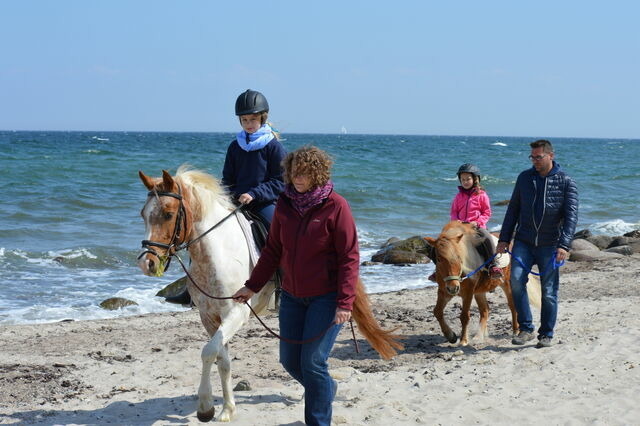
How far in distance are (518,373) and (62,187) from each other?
2509 cm

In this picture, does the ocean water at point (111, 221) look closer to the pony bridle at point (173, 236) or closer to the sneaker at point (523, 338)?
the pony bridle at point (173, 236)

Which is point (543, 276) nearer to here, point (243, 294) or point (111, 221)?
point (243, 294)

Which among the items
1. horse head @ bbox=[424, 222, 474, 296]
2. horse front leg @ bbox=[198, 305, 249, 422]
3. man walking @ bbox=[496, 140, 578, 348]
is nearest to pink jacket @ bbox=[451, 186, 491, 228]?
horse head @ bbox=[424, 222, 474, 296]

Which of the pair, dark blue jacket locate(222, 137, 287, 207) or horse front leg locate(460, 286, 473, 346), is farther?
horse front leg locate(460, 286, 473, 346)

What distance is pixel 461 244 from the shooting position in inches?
318

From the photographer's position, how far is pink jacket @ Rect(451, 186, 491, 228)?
8.62 metres

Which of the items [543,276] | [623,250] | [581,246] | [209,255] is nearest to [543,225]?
[543,276]

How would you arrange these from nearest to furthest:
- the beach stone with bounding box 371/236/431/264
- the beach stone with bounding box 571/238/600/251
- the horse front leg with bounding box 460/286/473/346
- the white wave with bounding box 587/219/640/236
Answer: the horse front leg with bounding box 460/286/473/346, the beach stone with bounding box 371/236/431/264, the beach stone with bounding box 571/238/600/251, the white wave with bounding box 587/219/640/236

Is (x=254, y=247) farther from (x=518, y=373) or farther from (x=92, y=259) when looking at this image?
(x=92, y=259)

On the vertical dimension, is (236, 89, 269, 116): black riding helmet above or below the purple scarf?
above

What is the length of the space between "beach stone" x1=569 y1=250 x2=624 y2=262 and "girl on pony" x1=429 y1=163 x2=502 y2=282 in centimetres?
765

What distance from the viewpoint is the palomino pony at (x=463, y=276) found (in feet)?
25.9

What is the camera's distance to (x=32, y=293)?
1223 centimetres

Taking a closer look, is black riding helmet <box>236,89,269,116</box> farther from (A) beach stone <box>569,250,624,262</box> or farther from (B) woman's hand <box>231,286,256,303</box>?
(A) beach stone <box>569,250,624,262</box>
